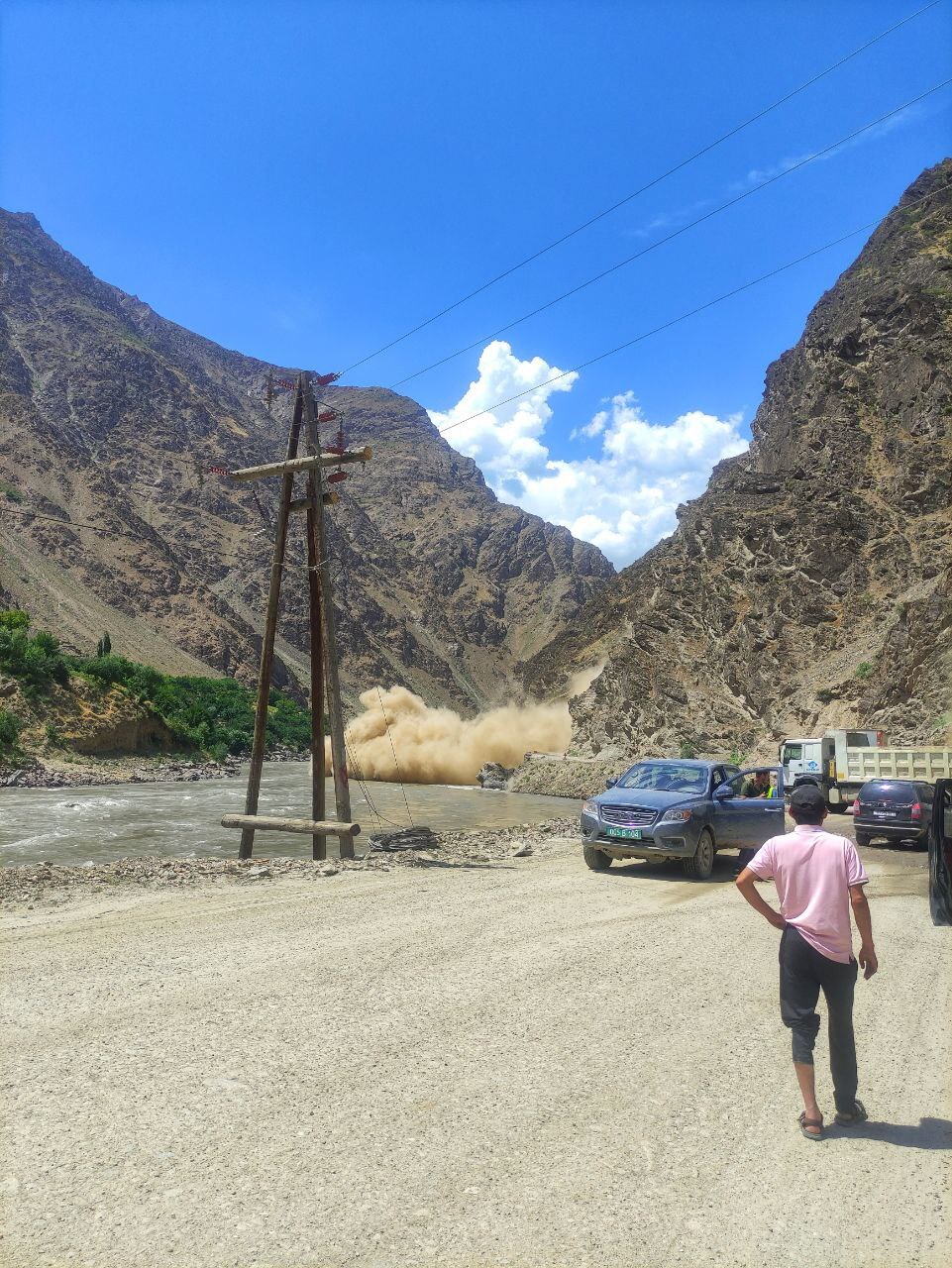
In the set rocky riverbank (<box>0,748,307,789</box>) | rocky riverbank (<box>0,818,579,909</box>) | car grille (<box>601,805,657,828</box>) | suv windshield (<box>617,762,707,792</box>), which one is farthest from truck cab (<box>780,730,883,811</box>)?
rocky riverbank (<box>0,748,307,789</box>)

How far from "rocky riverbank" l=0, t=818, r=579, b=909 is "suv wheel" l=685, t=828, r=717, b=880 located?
3.40m

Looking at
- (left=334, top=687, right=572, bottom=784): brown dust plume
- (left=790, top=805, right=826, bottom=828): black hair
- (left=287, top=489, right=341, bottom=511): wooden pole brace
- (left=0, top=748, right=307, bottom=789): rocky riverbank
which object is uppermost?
(left=287, top=489, right=341, bottom=511): wooden pole brace

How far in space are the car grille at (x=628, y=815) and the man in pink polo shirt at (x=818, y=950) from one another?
8124 millimetres

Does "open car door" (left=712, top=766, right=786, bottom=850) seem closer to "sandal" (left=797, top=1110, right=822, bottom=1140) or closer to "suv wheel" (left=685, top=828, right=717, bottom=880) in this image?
"suv wheel" (left=685, top=828, right=717, bottom=880)

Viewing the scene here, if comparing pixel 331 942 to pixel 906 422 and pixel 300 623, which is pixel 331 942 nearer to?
pixel 906 422

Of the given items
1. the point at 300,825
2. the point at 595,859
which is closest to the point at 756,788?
the point at 595,859

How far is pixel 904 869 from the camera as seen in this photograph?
14.9m

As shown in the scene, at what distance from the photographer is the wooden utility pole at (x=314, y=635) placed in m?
15.4

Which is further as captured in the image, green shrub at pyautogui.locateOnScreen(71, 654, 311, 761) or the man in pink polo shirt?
green shrub at pyautogui.locateOnScreen(71, 654, 311, 761)

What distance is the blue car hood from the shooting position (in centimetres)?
1266

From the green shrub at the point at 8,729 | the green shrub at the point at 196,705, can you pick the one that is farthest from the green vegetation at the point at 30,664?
the green shrub at the point at 8,729

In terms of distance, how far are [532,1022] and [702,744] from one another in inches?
1630

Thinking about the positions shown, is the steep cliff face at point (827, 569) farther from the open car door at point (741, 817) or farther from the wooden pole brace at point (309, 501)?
the wooden pole brace at point (309, 501)

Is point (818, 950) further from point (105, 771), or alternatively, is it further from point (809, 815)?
point (105, 771)
